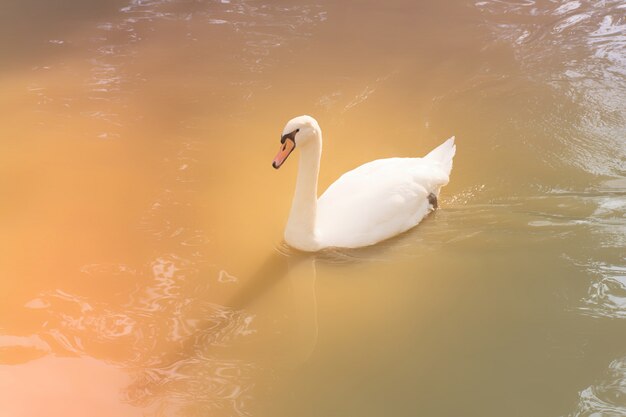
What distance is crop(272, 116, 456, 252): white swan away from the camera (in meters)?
3.48

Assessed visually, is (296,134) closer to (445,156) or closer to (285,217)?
(285,217)

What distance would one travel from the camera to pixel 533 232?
12.3 feet

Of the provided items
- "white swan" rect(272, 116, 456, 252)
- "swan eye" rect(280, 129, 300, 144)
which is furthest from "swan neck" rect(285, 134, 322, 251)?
"swan eye" rect(280, 129, 300, 144)

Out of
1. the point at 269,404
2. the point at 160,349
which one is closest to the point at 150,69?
the point at 160,349

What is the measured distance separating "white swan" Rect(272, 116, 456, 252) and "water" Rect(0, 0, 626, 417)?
4.6 inches

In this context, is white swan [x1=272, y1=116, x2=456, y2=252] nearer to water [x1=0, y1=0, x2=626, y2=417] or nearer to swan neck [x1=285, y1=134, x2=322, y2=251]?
swan neck [x1=285, y1=134, x2=322, y2=251]

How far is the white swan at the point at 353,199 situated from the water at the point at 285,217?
117 millimetres

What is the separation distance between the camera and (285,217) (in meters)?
4.03

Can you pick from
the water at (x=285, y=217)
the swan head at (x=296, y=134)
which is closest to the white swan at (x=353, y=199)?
the swan head at (x=296, y=134)

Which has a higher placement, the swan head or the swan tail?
the swan head

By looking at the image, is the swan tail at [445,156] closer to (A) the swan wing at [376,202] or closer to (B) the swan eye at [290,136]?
(A) the swan wing at [376,202]

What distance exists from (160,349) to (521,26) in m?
4.91

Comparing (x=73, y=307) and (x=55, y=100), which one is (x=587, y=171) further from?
(x=55, y=100)

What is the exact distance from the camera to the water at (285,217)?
290 centimetres
